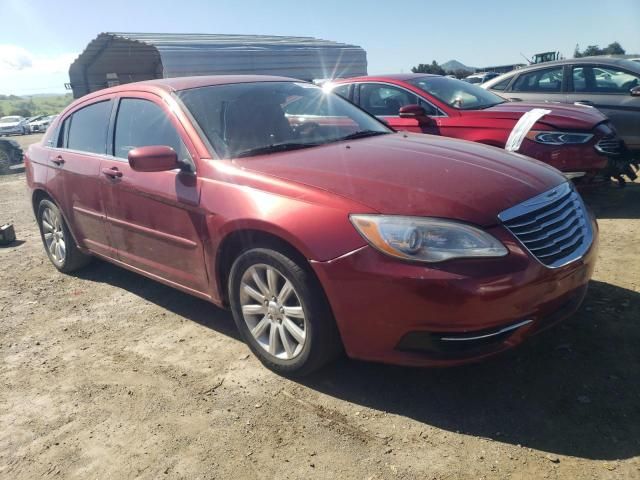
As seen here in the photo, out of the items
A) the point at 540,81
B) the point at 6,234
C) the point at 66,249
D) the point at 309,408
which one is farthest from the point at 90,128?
the point at 540,81

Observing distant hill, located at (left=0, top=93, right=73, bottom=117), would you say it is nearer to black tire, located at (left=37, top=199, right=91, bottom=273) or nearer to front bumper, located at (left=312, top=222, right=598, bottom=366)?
black tire, located at (left=37, top=199, right=91, bottom=273)

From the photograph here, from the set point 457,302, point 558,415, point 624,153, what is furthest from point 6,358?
point 624,153

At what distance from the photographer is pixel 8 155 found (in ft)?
49.2

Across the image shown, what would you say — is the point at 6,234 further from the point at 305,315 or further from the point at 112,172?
the point at 305,315

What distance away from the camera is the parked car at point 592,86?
22.7 ft

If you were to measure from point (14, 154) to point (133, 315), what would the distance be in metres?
13.5

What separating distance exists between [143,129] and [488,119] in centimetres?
376

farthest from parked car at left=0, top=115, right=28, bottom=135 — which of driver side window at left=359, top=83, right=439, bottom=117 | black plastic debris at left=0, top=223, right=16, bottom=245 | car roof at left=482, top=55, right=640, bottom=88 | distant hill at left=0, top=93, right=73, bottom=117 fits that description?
car roof at left=482, top=55, right=640, bottom=88

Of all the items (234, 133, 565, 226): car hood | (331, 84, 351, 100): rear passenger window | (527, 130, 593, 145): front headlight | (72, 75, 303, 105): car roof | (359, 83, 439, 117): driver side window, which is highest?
(72, 75, 303, 105): car roof

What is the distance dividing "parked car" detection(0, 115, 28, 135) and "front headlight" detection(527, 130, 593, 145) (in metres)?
33.2

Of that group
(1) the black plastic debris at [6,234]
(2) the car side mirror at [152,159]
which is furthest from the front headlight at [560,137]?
(1) the black plastic debris at [6,234]

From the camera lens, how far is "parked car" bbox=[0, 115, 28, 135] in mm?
31688

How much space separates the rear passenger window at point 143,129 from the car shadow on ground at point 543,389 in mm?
1738

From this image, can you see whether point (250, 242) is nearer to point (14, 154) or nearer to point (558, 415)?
point (558, 415)
